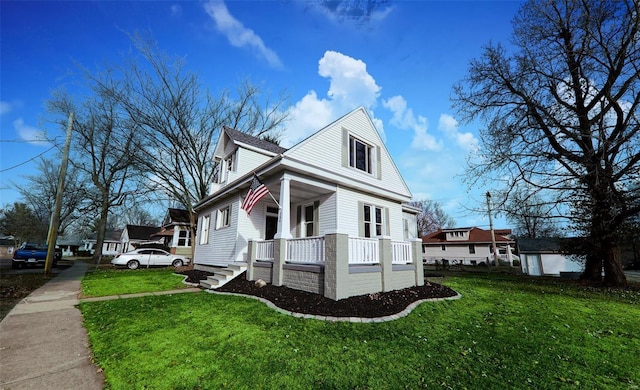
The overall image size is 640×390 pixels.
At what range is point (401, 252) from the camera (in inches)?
373

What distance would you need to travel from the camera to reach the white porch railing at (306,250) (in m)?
7.59

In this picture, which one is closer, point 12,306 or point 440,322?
point 440,322

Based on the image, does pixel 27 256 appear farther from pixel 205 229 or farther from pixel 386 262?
pixel 386 262

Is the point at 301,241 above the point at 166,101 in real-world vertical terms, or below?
below

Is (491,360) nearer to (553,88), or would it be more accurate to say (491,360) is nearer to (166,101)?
(553,88)

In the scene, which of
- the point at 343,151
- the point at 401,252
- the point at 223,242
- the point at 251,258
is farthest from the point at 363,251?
the point at 223,242

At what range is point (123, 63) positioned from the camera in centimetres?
1808

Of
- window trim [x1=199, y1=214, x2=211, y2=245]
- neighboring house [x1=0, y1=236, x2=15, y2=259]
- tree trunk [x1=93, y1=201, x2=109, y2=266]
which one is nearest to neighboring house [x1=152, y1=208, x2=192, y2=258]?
tree trunk [x1=93, y1=201, x2=109, y2=266]

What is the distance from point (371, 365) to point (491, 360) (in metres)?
1.94

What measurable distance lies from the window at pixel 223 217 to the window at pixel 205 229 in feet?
6.13

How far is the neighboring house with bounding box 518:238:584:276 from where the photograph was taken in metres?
29.5

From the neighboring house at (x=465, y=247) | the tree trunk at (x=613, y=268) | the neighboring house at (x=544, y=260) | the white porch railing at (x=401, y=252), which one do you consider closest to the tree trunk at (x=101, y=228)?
the white porch railing at (x=401, y=252)

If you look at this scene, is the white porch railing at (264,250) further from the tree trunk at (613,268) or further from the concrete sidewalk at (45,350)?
the tree trunk at (613,268)

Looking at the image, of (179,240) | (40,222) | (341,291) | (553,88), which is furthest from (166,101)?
(40,222)
